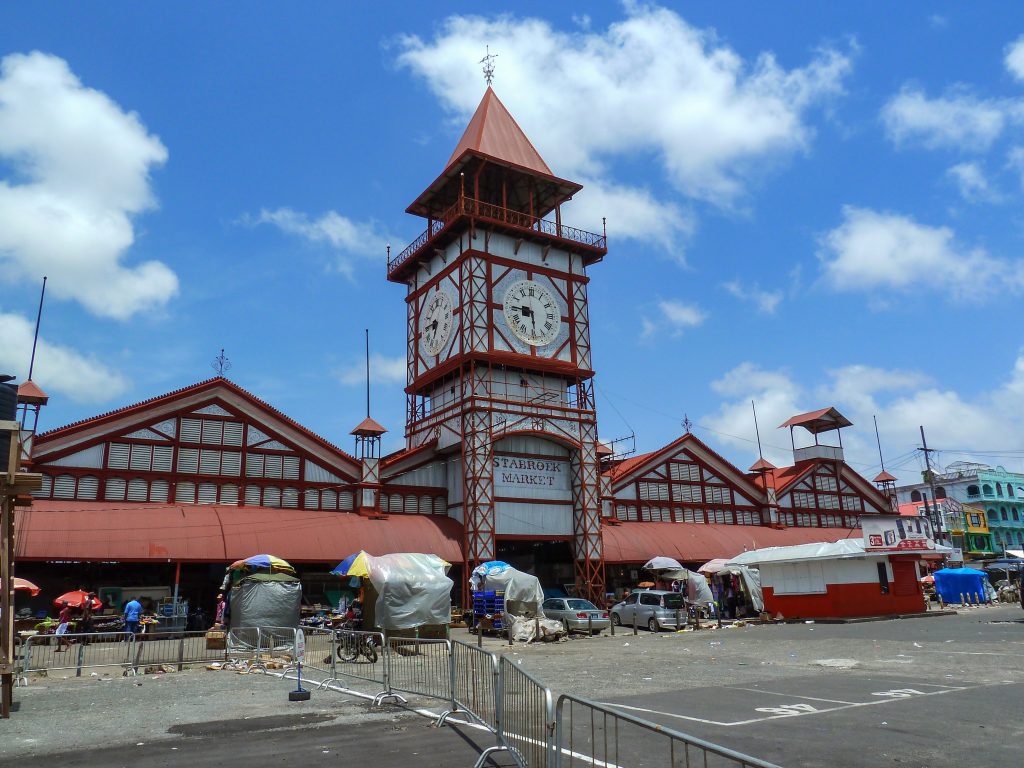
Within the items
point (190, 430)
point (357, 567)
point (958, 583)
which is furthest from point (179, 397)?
point (958, 583)

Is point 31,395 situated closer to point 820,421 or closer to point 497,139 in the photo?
point 497,139

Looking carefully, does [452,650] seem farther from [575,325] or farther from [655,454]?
[655,454]

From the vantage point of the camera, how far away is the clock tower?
39438mm

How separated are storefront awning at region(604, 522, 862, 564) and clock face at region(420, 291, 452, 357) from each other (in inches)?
551

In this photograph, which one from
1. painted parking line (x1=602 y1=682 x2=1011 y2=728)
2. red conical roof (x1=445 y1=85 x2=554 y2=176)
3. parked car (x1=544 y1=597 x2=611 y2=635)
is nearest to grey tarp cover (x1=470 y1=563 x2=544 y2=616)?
parked car (x1=544 y1=597 x2=611 y2=635)

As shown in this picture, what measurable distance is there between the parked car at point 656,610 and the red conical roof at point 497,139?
24.5 m

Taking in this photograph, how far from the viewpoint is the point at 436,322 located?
4419 cm

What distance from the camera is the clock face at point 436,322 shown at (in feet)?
141

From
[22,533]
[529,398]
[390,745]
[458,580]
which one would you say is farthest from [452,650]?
[529,398]

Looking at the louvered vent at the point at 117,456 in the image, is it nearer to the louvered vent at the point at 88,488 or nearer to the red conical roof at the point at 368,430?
the louvered vent at the point at 88,488

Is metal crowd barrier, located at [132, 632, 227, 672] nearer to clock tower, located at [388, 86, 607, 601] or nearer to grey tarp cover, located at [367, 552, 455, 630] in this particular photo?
grey tarp cover, located at [367, 552, 455, 630]

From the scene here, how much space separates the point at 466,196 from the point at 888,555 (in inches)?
1135

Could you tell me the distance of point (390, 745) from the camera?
983 centimetres

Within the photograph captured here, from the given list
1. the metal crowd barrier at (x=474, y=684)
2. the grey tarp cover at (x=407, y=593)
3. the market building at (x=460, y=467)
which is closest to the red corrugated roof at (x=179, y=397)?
the market building at (x=460, y=467)
